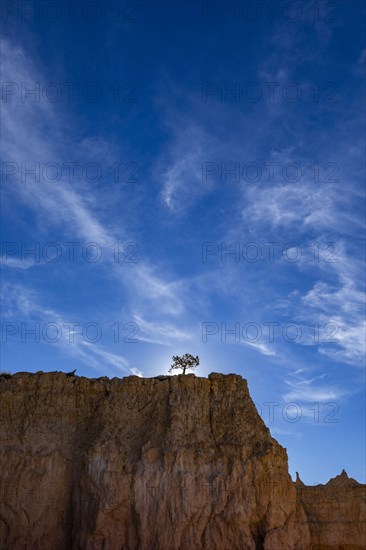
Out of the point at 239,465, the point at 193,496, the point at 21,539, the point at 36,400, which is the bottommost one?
the point at 21,539

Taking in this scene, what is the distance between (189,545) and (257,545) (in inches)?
164

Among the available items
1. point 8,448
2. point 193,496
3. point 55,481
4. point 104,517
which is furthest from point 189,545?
point 8,448

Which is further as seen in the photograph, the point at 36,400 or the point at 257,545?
the point at 36,400

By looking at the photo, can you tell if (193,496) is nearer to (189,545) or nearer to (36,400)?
(189,545)

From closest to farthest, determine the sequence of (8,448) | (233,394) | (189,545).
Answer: (189,545) → (8,448) → (233,394)

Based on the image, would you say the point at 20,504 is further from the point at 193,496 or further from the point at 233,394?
the point at 233,394

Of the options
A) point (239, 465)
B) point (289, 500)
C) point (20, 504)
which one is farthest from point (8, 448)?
point (289, 500)

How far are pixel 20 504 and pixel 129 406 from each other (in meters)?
9.14

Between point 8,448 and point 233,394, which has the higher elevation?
point 233,394

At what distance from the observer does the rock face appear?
1314 inches

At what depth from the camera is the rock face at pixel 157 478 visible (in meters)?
33.4

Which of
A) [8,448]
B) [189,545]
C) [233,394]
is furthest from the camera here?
[233,394]

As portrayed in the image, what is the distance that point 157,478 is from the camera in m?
34.0

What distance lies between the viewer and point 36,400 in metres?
38.6
